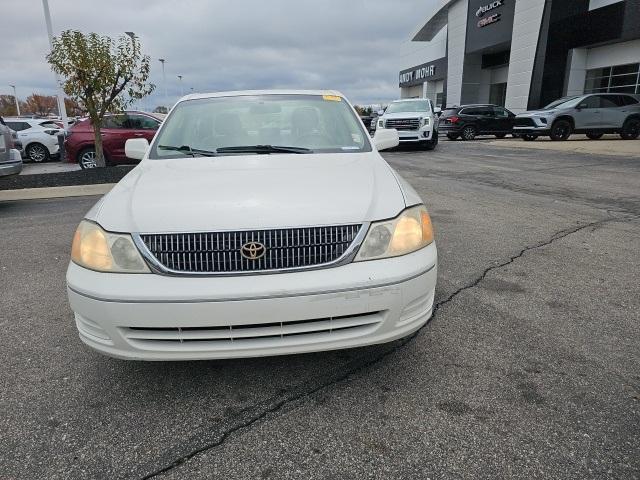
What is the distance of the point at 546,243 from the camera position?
5.05 m

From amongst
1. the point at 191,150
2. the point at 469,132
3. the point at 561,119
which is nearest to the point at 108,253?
the point at 191,150

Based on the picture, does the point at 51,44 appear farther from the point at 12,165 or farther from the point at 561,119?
the point at 561,119

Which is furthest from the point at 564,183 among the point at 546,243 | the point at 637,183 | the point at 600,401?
the point at 600,401

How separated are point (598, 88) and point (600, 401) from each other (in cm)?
2927

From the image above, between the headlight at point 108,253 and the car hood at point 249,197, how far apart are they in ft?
0.19

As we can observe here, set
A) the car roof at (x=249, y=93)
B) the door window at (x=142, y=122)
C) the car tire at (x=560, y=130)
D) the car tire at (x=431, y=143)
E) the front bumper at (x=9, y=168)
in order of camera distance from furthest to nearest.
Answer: the car tire at (x=560, y=130) → the car tire at (x=431, y=143) → the door window at (x=142, y=122) → the front bumper at (x=9, y=168) → the car roof at (x=249, y=93)

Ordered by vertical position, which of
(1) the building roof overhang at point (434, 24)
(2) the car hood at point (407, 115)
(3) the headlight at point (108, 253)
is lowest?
(3) the headlight at point (108, 253)

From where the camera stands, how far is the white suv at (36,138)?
15500 millimetres

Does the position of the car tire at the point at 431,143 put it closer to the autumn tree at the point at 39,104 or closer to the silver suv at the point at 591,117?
the silver suv at the point at 591,117

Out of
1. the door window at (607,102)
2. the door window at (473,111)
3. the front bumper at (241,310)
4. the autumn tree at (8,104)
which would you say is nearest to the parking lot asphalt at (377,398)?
the front bumper at (241,310)

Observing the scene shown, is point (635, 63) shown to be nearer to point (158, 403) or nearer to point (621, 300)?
point (621, 300)

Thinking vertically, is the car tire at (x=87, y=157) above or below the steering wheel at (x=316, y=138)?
below

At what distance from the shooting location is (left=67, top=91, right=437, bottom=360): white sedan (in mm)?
2150

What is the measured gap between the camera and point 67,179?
10.1 m
